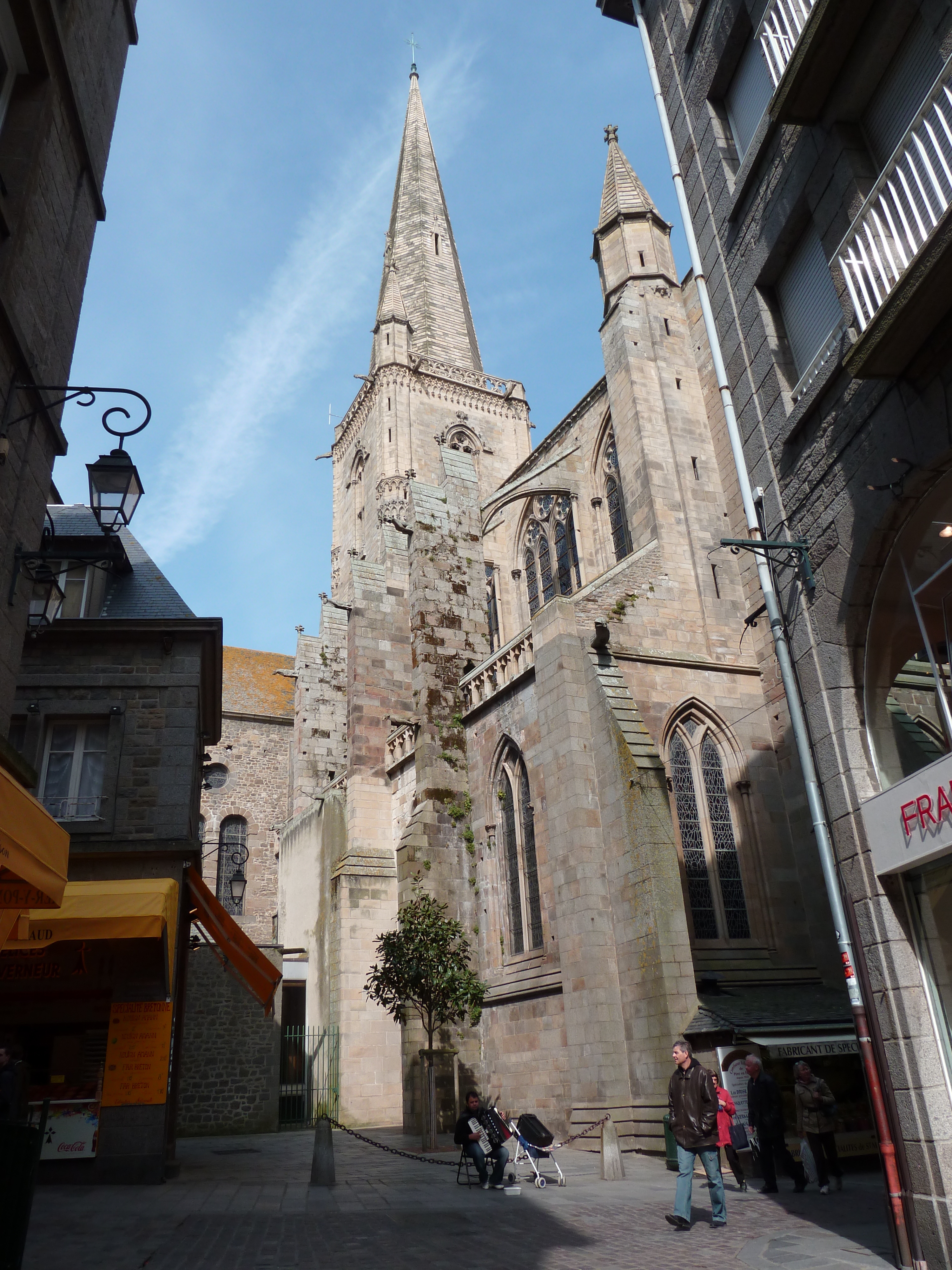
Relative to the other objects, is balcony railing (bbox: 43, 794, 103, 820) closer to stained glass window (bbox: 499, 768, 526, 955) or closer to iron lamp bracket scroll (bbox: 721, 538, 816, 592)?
stained glass window (bbox: 499, 768, 526, 955)

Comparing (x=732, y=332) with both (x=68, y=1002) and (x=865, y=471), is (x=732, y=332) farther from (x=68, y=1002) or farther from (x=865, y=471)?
(x=68, y=1002)

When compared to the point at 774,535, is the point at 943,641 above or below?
below

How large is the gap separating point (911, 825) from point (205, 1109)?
53.6 ft

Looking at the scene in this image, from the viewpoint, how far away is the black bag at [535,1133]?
954cm

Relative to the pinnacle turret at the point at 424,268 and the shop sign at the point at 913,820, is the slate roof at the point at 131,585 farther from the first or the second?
the pinnacle turret at the point at 424,268

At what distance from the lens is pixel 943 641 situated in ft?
20.9

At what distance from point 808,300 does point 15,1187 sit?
819 centimetres

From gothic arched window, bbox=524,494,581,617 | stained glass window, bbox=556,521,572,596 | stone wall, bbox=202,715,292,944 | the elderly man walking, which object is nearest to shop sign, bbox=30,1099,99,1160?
the elderly man walking

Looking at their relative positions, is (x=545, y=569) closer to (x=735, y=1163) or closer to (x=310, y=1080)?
(x=310, y=1080)

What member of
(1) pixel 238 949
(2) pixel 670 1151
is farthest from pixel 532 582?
(2) pixel 670 1151

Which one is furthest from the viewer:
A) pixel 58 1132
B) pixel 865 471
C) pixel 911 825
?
pixel 58 1132

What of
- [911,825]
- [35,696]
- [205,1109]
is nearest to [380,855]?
[205,1109]

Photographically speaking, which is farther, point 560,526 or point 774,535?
point 560,526

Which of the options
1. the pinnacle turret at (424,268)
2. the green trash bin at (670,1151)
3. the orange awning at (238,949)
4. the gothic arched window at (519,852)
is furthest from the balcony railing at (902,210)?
the pinnacle turret at (424,268)
